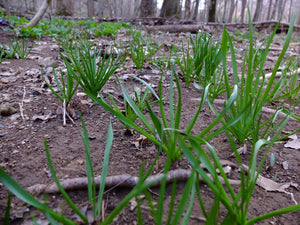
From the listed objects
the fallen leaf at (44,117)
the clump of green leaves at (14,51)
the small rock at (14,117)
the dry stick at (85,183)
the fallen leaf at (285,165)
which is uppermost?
the clump of green leaves at (14,51)

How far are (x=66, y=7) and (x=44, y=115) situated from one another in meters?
12.7

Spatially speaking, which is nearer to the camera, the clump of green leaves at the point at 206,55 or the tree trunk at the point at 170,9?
the clump of green leaves at the point at 206,55

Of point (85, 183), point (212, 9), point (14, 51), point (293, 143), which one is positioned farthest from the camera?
point (212, 9)

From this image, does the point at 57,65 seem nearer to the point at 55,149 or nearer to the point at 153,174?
the point at 55,149

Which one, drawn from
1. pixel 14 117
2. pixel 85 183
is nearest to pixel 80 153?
pixel 85 183

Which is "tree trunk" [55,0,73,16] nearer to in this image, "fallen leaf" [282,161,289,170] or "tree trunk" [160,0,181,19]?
"tree trunk" [160,0,181,19]

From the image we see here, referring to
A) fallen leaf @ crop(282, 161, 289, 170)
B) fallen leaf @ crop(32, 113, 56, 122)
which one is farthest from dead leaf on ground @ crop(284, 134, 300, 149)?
fallen leaf @ crop(32, 113, 56, 122)

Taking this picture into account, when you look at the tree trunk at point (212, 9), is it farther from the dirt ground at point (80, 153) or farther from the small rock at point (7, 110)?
the small rock at point (7, 110)

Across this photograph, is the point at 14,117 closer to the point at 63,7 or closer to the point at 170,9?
the point at 170,9

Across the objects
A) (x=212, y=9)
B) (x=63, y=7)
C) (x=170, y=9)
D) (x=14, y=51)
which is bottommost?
(x=14, y=51)

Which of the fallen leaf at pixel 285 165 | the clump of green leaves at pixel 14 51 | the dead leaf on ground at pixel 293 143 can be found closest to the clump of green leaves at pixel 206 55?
the dead leaf on ground at pixel 293 143

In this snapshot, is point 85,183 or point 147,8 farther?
point 147,8

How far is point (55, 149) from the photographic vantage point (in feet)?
3.43

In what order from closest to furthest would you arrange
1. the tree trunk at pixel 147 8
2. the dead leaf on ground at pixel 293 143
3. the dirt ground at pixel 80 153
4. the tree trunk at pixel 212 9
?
1. the dirt ground at pixel 80 153
2. the dead leaf on ground at pixel 293 143
3. the tree trunk at pixel 212 9
4. the tree trunk at pixel 147 8
